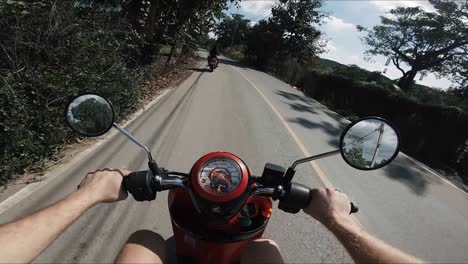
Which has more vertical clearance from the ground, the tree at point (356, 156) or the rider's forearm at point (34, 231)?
the tree at point (356, 156)

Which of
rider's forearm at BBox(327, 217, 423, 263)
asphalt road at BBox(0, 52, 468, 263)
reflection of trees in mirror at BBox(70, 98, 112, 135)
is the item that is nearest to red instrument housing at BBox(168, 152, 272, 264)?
rider's forearm at BBox(327, 217, 423, 263)

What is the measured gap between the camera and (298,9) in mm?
44344

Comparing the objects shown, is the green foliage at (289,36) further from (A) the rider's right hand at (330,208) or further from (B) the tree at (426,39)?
(A) the rider's right hand at (330,208)

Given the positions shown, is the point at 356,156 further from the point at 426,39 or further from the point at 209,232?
the point at 426,39

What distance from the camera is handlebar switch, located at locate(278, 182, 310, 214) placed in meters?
2.04

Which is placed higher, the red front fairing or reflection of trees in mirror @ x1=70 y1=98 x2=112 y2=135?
reflection of trees in mirror @ x1=70 y1=98 x2=112 y2=135

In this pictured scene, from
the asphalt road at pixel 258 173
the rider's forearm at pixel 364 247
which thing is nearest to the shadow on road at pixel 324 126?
the asphalt road at pixel 258 173

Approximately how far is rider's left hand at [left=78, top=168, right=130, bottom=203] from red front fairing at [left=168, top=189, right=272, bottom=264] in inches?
12.0

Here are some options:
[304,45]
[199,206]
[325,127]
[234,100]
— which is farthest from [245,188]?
[304,45]

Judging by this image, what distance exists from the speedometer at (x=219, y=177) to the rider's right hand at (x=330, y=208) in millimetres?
409

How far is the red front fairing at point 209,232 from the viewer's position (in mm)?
2004

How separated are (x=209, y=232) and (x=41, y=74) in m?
4.56

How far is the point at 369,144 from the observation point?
2287 mm

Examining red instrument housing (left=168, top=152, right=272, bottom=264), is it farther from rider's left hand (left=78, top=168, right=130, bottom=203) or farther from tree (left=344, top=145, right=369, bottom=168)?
tree (left=344, top=145, right=369, bottom=168)
